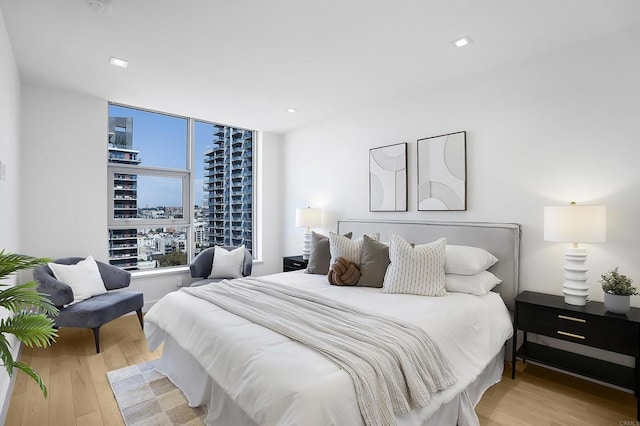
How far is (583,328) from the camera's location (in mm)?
2266

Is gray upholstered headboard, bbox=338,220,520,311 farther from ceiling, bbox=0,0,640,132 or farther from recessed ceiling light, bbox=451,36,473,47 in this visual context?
recessed ceiling light, bbox=451,36,473,47

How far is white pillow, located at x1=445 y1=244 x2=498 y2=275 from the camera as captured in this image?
8.74ft

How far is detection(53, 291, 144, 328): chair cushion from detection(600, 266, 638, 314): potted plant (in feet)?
13.3

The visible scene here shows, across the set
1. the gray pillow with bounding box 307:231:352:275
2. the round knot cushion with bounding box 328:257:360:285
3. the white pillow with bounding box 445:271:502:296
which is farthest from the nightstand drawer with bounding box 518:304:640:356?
the gray pillow with bounding box 307:231:352:275

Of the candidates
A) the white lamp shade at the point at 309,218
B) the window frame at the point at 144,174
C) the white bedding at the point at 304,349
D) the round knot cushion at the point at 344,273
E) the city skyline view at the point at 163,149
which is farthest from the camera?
the white lamp shade at the point at 309,218

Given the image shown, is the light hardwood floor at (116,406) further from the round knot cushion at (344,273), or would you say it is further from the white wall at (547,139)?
the round knot cushion at (344,273)

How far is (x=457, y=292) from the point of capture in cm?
266

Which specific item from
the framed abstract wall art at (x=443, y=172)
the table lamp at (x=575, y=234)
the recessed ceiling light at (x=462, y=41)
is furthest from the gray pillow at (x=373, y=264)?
Result: the recessed ceiling light at (x=462, y=41)

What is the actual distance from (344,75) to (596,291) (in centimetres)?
279

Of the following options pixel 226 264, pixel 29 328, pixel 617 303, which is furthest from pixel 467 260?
pixel 226 264

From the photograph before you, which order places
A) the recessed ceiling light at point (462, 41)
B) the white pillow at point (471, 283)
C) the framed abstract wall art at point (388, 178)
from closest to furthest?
the recessed ceiling light at point (462, 41) < the white pillow at point (471, 283) < the framed abstract wall art at point (388, 178)

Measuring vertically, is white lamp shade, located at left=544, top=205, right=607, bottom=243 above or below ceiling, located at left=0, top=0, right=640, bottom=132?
below

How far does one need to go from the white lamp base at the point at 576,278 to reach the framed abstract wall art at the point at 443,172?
97 centimetres

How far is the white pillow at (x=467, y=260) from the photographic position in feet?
8.74
